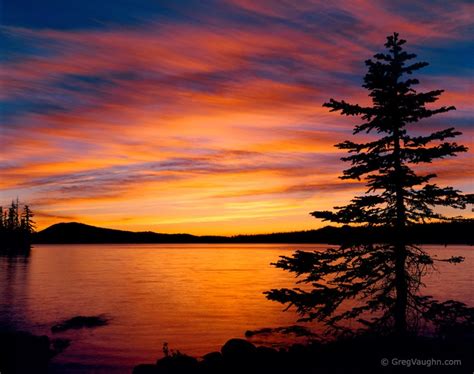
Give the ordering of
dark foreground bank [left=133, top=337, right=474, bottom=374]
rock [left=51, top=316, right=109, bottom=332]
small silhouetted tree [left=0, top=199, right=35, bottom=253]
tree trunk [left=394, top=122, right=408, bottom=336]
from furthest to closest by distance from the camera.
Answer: small silhouetted tree [left=0, top=199, right=35, bottom=253] → rock [left=51, top=316, right=109, bottom=332] → tree trunk [left=394, top=122, right=408, bottom=336] → dark foreground bank [left=133, top=337, right=474, bottom=374]

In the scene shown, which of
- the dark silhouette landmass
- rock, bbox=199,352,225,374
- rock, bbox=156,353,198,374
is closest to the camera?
rock, bbox=199,352,225,374

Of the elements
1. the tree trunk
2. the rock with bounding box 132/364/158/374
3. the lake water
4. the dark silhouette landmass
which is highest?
the tree trunk

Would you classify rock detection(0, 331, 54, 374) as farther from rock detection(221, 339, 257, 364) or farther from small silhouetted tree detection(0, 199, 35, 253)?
small silhouetted tree detection(0, 199, 35, 253)

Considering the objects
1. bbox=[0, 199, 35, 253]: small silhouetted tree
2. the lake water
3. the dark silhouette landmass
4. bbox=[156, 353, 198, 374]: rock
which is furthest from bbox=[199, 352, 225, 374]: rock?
bbox=[0, 199, 35, 253]: small silhouetted tree

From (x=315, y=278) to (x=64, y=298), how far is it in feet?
141

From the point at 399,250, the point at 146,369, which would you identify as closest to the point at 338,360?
the point at 399,250

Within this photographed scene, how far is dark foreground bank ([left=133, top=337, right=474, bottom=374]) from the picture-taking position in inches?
683

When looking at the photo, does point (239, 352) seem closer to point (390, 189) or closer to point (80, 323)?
point (390, 189)

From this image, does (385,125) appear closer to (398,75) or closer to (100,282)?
(398,75)

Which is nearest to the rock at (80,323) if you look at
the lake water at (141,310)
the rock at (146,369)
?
the lake water at (141,310)

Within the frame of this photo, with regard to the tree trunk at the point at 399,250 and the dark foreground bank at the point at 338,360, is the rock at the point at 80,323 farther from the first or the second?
the tree trunk at the point at 399,250

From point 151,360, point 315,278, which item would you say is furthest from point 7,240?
point 315,278

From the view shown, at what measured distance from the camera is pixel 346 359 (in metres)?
18.9

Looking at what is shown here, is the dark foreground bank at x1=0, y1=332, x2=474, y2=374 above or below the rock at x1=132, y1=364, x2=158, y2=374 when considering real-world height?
above
